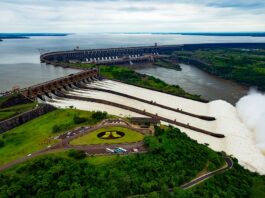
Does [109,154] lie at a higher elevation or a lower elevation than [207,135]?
higher

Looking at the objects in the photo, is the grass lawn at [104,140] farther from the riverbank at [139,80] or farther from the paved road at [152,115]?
the riverbank at [139,80]

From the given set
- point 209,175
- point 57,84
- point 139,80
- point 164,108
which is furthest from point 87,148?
point 139,80

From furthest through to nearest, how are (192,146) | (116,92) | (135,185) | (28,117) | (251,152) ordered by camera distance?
(116,92) < (28,117) < (251,152) < (192,146) < (135,185)

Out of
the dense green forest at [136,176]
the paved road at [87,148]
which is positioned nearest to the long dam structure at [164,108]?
the dense green forest at [136,176]

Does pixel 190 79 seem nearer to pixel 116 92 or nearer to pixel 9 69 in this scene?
pixel 116 92

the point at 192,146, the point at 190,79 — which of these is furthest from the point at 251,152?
the point at 190,79

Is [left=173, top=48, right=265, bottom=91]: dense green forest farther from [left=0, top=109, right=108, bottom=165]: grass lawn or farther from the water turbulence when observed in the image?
[left=0, top=109, right=108, bottom=165]: grass lawn

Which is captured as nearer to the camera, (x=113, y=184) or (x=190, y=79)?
(x=113, y=184)
